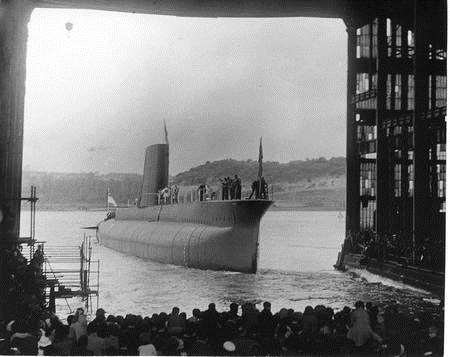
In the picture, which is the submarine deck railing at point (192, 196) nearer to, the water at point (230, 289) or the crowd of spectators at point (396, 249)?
the water at point (230, 289)

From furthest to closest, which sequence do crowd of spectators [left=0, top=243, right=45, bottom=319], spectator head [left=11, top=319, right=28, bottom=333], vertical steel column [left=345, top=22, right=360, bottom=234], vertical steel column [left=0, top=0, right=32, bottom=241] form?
1. vertical steel column [left=345, top=22, right=360, bottom=234]
2. vertical steel column [left=0, top=0, right=32, bottom=241]
3. crowd of spectators [left=0, top=243, right=45, bottom=319]
4. spectator head [left=11, top=319, right=28, bottom=333]

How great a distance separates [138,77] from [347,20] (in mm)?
12329

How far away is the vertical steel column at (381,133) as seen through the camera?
85.9 feet

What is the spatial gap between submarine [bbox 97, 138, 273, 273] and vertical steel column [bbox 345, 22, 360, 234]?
6.66 metres

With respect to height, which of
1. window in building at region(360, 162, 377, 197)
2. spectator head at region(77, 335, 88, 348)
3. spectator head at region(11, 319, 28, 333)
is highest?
window in building at region(360, 162, 377, 197)

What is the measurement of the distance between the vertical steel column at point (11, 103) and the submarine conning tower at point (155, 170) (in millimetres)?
16947

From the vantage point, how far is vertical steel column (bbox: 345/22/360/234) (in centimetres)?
2908

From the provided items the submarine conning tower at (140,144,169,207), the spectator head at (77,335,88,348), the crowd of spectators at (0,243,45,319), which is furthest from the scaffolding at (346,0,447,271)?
the spectator head at (77,335,88,348)

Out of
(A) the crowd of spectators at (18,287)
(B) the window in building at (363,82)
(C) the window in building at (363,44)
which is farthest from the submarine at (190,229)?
(B) the window in building at (363,82)

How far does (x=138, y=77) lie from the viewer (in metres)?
20.9

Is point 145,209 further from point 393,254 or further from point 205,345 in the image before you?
point 205,345

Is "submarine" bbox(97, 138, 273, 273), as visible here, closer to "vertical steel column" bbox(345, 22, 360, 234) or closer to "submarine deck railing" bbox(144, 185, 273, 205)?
"submarine deck railing" bbox(144, 185, 273, 205)

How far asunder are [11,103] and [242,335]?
10.7 m

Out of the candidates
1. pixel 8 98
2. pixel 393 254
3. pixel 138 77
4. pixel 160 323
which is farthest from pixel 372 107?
pixel 160 323
